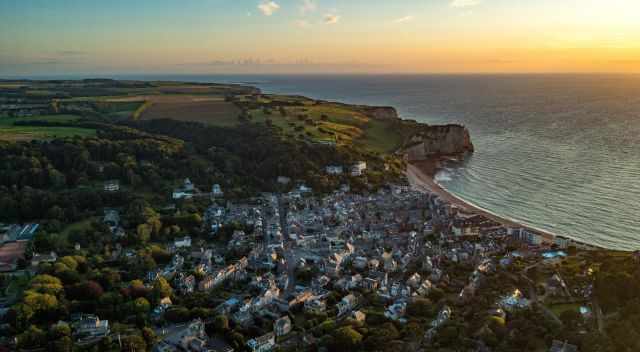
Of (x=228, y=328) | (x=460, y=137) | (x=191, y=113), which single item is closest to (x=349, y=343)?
(x=228, y=328)

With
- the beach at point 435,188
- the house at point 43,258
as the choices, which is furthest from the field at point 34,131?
the beach at point 435,188

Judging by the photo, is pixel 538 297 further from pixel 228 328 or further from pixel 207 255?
pixel 207 255

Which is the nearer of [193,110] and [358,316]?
[358,316]

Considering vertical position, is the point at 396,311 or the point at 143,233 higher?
the point at 143,233

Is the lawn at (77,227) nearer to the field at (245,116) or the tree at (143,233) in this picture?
the tree at (143,233)

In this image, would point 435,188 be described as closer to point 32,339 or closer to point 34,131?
point 32,339

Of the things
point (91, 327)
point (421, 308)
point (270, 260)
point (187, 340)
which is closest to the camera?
point (187, 340)

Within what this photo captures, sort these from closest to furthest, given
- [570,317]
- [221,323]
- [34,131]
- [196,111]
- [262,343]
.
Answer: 1. [262,343]
2. [221,323]
3. [570,317]
4. [34,131]
5. [196,111]

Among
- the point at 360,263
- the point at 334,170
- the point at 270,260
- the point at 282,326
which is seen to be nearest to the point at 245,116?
the point at 334,170
